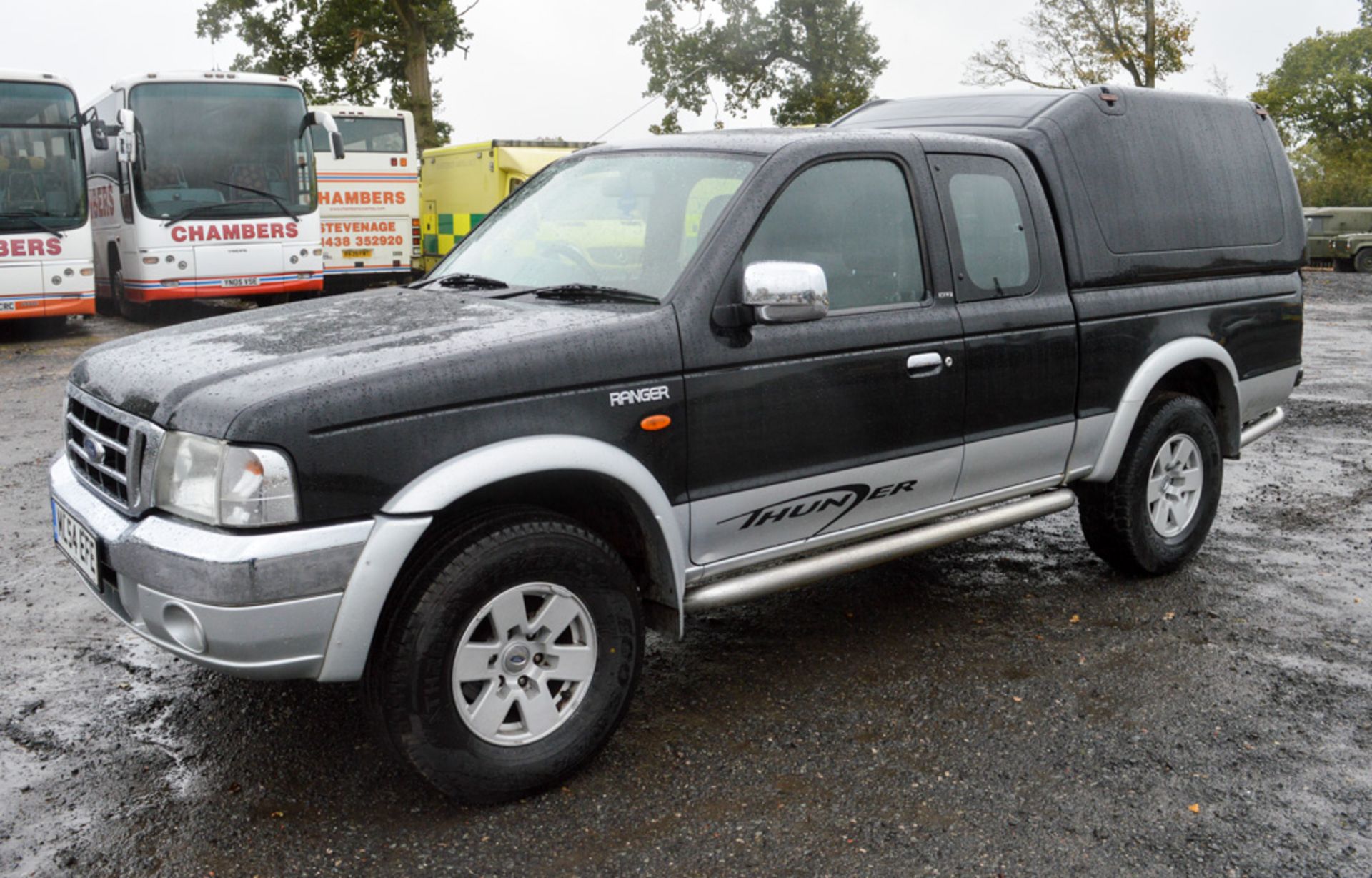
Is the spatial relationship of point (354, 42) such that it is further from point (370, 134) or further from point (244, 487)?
point (244, 487)

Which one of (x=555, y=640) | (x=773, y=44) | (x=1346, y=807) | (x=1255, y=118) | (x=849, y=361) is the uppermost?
(x=773, y=44)

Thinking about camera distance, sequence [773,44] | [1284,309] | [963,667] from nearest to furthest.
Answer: [963,667], [1284,309], [773,44]

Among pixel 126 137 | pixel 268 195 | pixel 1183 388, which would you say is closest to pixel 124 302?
pixel 268 195

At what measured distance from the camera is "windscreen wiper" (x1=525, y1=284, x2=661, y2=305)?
149 inches

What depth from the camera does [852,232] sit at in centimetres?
416

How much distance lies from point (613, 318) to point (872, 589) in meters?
2.32

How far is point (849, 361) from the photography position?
13.2 feet

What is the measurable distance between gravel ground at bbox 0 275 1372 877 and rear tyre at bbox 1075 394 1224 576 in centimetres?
17

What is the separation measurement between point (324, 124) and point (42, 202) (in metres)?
3.70

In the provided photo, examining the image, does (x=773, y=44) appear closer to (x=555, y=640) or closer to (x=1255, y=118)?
(x=1255, y=118)

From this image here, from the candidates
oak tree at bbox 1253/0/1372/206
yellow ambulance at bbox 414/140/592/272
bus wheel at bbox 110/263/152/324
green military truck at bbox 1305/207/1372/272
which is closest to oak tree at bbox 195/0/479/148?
yellow ambulance at bbox 414/140/592/272

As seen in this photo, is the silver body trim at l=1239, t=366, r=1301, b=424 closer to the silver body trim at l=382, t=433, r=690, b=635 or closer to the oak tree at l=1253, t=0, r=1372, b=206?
the silver body trim at l=382, t=433, r=690, b=635

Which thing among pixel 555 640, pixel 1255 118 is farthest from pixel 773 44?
pixel 555 640

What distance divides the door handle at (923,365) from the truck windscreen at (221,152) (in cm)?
1390
